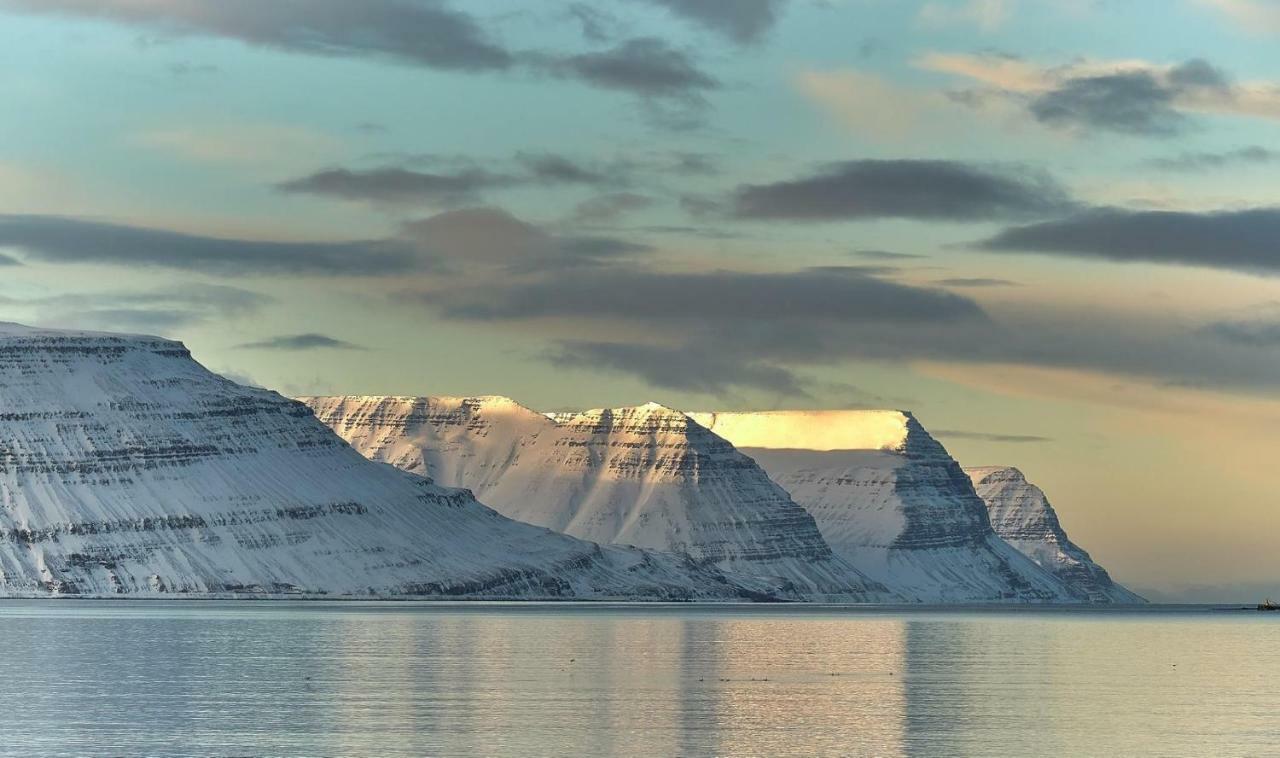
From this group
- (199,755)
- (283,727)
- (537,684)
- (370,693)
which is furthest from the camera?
(537,684)

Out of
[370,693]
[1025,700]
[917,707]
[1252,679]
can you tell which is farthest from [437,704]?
[1252,679]

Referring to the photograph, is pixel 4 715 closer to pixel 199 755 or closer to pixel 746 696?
pixel 199 755

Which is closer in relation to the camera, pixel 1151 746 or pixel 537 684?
pixel 1151 746

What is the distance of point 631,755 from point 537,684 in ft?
167

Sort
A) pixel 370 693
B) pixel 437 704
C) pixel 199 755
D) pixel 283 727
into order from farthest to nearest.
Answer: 1. pixel 370 693
2. pixel 437 704
3. pixel 283 727
4. pixel 199 755

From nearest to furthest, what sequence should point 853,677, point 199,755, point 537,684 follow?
point 199,755 → point 537,684 → point 853,677

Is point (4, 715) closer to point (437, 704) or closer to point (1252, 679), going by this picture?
point (437, 704)

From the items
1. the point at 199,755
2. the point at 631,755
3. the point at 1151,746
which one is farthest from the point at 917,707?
the point at 199,755

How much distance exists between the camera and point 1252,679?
181 m

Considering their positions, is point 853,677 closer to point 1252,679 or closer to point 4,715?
point 1252,679

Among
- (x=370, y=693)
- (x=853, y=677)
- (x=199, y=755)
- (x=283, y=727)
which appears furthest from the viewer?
(x=853, y=677)

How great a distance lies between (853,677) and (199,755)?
76.5m

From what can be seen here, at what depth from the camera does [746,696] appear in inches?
6171

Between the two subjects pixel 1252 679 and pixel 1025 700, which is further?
pixel 1252 679
